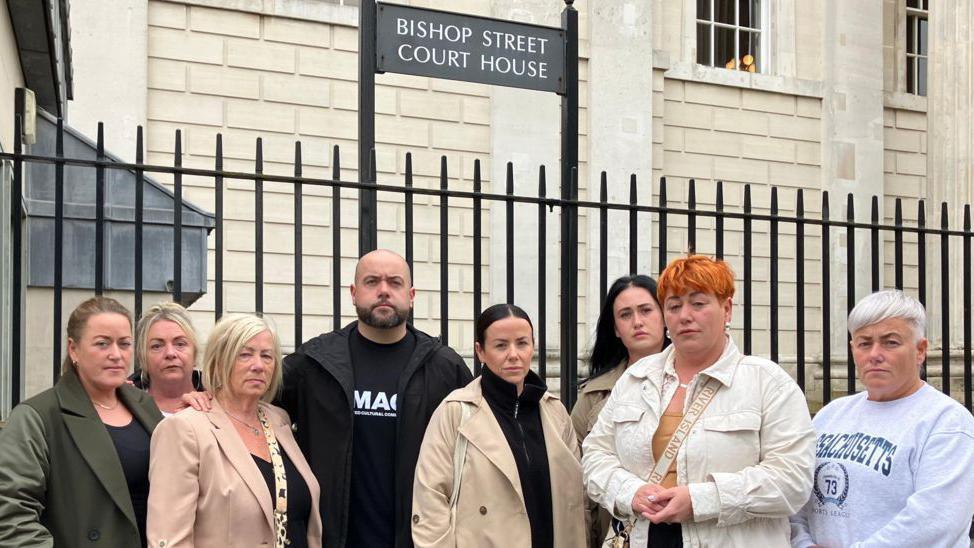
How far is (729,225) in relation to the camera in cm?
1441

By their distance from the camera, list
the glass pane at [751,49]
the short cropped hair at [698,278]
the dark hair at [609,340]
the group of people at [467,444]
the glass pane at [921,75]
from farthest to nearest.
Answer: the glass pane at [921,75]
the glass pane at [751,49]
the dark hair at [609,340]
the short cropped hair at [698,278]
the group of people at [467,444]

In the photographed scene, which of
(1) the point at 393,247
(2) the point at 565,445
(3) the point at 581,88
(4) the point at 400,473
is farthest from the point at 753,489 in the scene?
(3) the point at 581,88

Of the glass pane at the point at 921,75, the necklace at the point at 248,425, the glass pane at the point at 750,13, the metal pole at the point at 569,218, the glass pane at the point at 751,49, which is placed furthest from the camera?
the glass pane at the point at 921,75

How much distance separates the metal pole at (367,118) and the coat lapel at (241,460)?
1.34 meters

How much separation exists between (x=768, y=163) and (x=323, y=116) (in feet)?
21.0

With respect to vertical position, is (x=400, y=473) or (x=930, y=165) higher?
(x=930, y=165)

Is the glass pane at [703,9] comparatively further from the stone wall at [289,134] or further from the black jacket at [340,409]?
the black jacket at [340,409]

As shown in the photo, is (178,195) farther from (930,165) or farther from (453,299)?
(930,165)

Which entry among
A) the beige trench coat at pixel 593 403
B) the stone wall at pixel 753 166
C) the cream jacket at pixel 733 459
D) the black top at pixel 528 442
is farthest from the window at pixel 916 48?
the cream jacket at pixel 733 459

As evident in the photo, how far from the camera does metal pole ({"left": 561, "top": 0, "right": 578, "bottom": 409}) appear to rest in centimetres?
529

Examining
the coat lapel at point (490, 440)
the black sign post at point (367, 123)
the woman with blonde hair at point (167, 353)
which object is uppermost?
Result: the black sign post at point (367, 123)

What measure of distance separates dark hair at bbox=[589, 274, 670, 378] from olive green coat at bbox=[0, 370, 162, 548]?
1.99 m

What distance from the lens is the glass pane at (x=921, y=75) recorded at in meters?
17.7

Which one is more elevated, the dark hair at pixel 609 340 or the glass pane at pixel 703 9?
the glass pane at pixel 703 9
